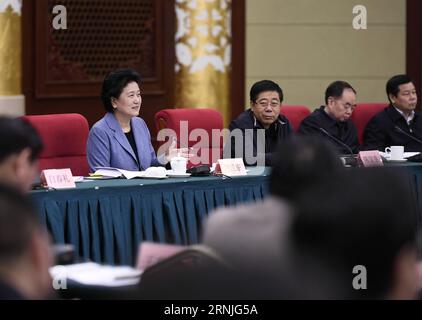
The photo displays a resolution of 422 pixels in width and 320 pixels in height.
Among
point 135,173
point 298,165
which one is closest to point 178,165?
point 135,173

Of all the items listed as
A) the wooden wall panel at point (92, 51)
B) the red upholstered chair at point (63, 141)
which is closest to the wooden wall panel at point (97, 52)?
the wooden wall panel at point (92, 51)

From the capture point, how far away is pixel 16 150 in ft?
8.69

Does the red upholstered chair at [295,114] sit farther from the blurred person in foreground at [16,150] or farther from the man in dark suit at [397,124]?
the blurred person in foreground at [16,150]

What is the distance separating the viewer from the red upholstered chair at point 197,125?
5.60 metres

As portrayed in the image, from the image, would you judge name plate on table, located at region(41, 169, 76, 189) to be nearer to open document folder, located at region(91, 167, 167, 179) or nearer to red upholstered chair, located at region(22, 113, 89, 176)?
open document folder, located at region(91, 167, 167, 179)

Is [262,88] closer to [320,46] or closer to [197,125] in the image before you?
[197,125]

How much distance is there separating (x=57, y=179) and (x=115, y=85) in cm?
103

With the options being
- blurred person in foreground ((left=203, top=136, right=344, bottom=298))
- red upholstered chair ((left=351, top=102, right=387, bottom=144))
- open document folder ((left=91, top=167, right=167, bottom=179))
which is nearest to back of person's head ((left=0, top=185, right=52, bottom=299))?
blurred person in foreground ((left=203, top=136, right=344, bottom=298))

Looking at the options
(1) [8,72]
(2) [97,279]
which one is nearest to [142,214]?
(2) [97,279]

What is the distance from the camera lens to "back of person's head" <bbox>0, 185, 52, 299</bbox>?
54.7 inches

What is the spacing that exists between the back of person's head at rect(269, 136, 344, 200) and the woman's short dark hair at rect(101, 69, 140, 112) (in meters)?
3.14

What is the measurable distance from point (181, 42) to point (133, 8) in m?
0.46

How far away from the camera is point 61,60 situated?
702 centimetres
